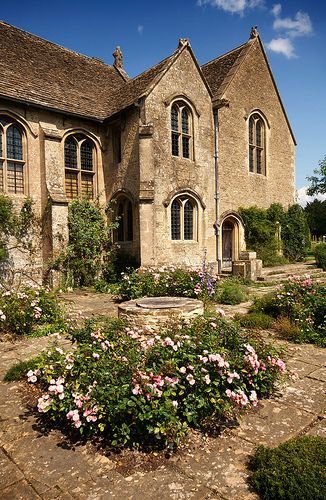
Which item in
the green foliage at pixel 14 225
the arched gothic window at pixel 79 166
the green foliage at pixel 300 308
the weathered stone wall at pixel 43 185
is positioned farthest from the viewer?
the arched gothic window at pixel 79 166

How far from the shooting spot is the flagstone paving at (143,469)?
2.83m

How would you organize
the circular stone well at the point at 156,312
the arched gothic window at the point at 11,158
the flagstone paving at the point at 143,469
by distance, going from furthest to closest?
the arched gothic window at the point at 11,158 → the circular stone well at the point at 156,312 → the flagstone paving at the point at 143,469

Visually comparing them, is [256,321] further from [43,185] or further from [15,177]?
[15,177]

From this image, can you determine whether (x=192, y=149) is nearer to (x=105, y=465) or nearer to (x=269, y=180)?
(x=269, y=180)

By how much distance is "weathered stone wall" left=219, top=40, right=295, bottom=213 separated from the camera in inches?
727

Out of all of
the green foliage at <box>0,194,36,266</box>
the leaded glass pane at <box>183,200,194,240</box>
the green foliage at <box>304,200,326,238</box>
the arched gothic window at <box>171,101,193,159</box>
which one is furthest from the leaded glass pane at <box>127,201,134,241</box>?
the green foliage at <box>304,200,326,238</box>

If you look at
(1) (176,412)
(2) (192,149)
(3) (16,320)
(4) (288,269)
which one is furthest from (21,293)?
(4) (288,269)

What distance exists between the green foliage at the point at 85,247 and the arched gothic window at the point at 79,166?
792 mm

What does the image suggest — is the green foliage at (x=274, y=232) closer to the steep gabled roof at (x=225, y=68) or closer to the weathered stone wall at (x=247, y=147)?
the weathered stone wall at (x=247, y=147)

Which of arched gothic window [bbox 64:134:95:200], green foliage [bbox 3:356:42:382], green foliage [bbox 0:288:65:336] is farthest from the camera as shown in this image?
arched gothic window [bbox 64:134:95:200]

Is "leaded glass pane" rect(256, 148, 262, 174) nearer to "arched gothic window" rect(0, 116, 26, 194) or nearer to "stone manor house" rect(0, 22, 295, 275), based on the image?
"stone manor house" rect(0, 22, 295, 275)

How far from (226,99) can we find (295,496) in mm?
18497

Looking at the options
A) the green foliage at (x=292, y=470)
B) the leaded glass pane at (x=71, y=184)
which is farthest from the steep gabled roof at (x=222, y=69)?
the green foliage at (x=292, y=470)

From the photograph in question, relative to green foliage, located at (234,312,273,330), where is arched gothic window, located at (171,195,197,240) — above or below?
above
